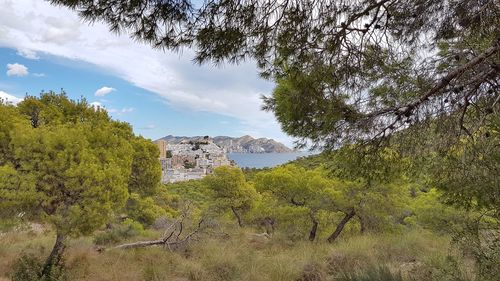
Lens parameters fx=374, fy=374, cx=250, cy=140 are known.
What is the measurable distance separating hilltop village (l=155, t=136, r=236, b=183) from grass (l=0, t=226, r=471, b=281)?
3056 centimetres

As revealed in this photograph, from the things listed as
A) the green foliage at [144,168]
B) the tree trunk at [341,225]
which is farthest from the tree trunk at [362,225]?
the green foliage at [144,168]

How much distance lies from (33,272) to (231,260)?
387cm

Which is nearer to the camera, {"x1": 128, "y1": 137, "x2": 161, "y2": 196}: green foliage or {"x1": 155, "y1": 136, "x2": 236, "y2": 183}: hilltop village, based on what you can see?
{"x1": 128, "y1": 137, "x2": 161, "y2": 196}: green foliage

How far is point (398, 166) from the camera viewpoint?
4.41 metres

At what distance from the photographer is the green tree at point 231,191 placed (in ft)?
54.3

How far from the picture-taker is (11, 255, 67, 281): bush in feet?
21.6

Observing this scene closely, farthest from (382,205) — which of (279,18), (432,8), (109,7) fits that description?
(109,7)

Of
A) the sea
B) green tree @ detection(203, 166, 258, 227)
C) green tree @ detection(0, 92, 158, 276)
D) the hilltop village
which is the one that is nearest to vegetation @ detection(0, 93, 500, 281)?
green tree @ detection(0, 92, 158, 276)

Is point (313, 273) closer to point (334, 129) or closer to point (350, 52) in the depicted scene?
point (334, 129)

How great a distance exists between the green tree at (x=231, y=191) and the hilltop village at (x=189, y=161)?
910 inches

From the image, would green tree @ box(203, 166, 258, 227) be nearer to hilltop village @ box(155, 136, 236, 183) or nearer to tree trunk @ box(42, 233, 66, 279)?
tree trunk @ box(42, 233, 66, 279)

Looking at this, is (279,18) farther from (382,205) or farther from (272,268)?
(382,205)

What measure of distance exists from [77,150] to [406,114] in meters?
6.07

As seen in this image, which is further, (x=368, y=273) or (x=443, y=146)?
(x=368, y=273)
